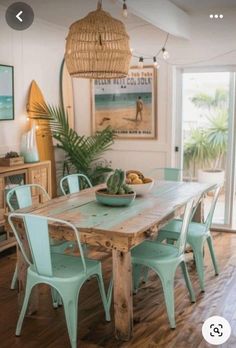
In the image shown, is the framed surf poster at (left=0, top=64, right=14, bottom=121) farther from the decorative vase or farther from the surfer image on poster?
the surfer image on poster

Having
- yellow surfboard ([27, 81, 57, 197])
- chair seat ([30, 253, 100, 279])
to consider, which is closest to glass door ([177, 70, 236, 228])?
yellow surfboard ([27, 81, 57, 197])

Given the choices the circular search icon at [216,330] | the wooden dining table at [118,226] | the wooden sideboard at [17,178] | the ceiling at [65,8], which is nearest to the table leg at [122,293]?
the wooden dining table at [118,226]

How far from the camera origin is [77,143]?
5359mm

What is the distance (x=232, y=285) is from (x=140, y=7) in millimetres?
2499

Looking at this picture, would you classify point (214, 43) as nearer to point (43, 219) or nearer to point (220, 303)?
point (220, 303)

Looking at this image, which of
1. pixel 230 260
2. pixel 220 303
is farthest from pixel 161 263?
pixel 230 260

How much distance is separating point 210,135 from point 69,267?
307cm

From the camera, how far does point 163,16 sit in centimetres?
427

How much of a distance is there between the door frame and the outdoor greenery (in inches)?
3.0

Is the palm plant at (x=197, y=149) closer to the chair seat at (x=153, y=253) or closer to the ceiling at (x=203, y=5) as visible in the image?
the ceiling at (x=203, y=5)

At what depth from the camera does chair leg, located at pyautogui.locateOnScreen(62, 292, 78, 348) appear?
2594 mm

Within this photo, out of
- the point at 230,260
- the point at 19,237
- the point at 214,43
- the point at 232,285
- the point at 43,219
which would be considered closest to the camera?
the point at 43,219

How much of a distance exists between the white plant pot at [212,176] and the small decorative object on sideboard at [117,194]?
7.66 feet

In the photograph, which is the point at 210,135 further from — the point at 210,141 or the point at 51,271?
the point at 51,271
